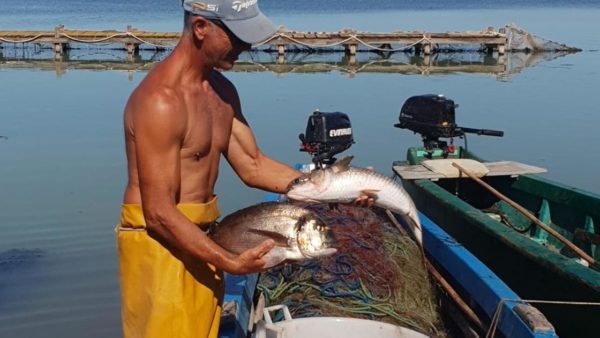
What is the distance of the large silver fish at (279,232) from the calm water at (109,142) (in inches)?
163

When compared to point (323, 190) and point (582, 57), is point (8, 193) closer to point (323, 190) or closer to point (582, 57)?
point (323, 190)

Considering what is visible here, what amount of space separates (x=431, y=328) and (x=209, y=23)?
10.5 feet

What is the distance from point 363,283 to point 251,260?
8.25 ft

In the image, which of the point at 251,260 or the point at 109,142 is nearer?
the point at 251,260

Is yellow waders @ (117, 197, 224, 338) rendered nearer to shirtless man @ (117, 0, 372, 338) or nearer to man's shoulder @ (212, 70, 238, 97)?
shirtless man @ (117, 0, 372, 338)

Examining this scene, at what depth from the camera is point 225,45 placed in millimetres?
3482

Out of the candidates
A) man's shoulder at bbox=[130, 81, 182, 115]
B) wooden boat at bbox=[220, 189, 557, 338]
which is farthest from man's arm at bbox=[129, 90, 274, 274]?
wooden boat at bbox=[220, 189, 557, 338]

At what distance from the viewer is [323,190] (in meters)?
4.22

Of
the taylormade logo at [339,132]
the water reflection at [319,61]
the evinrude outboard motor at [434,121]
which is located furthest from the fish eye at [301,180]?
the water reflection at [319,61]

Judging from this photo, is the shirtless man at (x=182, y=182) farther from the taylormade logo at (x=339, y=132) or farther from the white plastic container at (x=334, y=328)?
the taylormade logo at (x=339, y=132)

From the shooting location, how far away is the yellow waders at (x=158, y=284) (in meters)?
3.58

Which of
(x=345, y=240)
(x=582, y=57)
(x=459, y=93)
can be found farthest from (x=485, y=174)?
(x=582, y=57)

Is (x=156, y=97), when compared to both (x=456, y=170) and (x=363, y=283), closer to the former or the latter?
(x=363, y=283)

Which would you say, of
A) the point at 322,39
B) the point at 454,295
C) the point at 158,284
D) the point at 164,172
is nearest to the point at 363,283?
the point at 454,295
